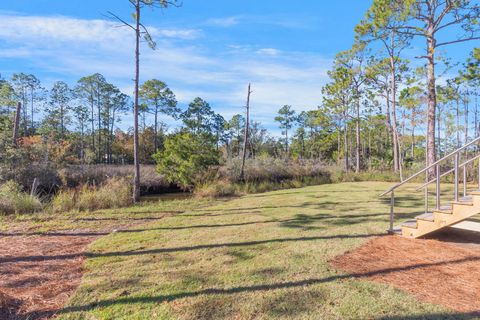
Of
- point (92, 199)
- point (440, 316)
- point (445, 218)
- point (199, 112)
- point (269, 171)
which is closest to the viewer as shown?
point (440, 316)

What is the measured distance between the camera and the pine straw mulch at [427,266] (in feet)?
9.87

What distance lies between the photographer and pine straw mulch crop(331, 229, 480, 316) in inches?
118

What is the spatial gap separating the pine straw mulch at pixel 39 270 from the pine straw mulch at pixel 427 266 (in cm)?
347

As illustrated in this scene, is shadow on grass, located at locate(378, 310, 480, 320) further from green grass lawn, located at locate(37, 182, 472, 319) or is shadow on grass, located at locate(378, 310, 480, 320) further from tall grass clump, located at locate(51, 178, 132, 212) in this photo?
tall grass clump, located at locate(51, 178, 132, 212)

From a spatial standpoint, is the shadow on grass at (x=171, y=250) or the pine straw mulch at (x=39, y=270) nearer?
the pine straw mulch at (x=39, y=270)

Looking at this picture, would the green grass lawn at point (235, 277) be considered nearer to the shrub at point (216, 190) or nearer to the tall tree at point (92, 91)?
the shrub at point (216, 190)

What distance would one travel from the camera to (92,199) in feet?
29.8

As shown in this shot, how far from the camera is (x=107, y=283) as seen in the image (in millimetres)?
3430

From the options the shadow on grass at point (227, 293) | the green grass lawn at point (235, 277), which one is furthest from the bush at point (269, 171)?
the shadow on grass at point (227, 293)

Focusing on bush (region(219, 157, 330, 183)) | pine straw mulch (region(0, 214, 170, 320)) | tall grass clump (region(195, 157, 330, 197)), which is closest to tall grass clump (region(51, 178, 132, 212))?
pine straw mulch (region(0, 214, 170, 320))

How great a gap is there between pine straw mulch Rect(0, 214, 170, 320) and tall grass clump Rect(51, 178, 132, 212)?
2.74m

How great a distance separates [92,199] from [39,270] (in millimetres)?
5490

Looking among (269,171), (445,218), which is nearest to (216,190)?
(269,171)

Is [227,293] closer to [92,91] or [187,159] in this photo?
[187,159]
